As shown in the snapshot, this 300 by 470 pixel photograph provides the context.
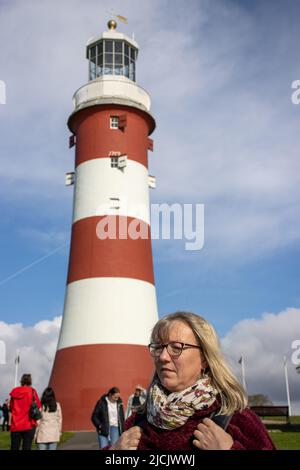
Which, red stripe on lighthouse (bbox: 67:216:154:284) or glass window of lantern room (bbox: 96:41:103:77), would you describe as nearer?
red stripe on lighthouse (bbox: 67:216:154:284)

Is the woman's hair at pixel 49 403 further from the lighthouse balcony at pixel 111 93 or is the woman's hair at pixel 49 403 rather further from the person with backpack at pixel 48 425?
the lighthouse balcony at pixel 111 93

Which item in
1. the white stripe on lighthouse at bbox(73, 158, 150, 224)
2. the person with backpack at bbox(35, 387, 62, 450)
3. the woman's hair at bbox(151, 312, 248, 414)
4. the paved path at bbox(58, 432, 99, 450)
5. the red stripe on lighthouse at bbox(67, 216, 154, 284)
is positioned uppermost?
the white stripe on lighthouse at bbox(73, 158, 150, 224)

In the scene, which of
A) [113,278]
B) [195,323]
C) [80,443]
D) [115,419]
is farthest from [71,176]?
[195,323]

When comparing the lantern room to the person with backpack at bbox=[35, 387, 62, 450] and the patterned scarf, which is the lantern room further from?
the patterned scarf

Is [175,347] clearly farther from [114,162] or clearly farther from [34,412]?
[114,162]

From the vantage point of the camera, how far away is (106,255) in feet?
64.6

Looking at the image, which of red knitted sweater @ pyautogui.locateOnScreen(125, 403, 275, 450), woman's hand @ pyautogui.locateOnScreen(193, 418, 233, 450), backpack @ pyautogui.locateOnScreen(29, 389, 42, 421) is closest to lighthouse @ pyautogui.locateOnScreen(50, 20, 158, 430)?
backpack @ pyautogui.locateOnScreen(29, 389, 42, 421)

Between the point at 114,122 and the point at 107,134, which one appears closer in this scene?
the point at 107,134

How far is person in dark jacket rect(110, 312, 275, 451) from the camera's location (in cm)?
268

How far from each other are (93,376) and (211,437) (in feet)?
53.9

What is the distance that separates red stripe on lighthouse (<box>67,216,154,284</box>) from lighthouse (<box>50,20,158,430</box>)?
0.04 meters

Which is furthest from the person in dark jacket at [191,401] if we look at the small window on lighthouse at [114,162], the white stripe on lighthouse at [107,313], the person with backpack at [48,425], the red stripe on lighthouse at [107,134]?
the red stripe on lighthouse at [107,134]

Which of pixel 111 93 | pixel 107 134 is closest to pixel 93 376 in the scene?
pixel 107 134

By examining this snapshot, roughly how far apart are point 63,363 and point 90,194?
6076mm
